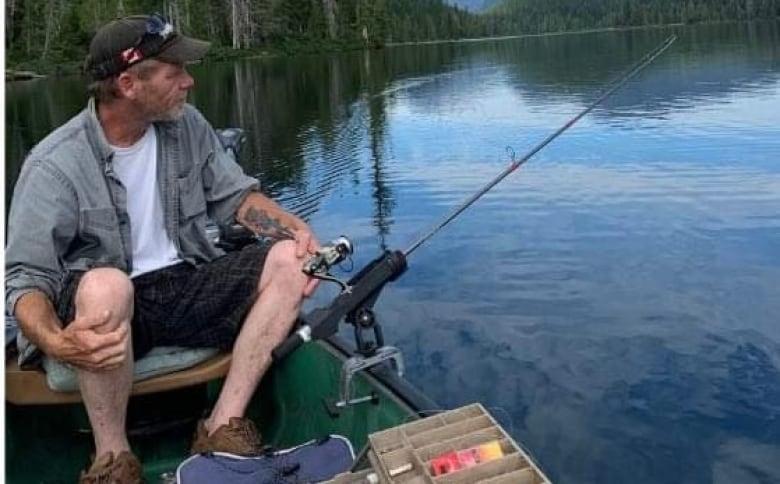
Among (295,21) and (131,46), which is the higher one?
(295,21)

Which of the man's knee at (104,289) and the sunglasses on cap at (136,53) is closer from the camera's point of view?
the man's knee at (104,289)

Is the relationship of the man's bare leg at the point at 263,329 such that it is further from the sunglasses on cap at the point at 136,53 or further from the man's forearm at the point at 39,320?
the sunglasses on cap at the point at 136,53

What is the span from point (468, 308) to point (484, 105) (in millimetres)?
17135

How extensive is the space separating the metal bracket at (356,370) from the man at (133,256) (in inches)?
10.5

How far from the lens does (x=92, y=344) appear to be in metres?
2.85

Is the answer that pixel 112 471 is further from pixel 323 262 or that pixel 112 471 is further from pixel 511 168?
pixel 511 168

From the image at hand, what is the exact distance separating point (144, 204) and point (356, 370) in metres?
0.99

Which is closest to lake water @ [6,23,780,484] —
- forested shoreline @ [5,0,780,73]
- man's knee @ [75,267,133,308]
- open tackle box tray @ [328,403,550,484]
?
open tackle box tray @ [328,403,550,484]

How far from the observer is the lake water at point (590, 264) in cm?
616

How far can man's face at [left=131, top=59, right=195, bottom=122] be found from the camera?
10.8 ft

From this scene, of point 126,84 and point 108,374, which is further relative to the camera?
point 126,84

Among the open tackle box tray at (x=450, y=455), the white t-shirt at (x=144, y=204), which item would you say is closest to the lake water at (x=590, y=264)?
the white t-shirt at (x=144, y=204)

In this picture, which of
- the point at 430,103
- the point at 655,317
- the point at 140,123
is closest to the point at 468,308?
the point at 655,317

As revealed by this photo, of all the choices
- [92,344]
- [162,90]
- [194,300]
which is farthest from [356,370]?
[162,90]
